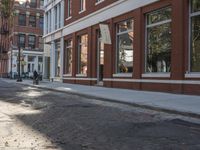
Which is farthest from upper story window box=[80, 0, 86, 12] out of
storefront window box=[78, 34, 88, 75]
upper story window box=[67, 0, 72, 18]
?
upper story window box=[67, 0, 72, 18]

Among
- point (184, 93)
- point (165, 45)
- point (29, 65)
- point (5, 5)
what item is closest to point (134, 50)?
point (165, 45)

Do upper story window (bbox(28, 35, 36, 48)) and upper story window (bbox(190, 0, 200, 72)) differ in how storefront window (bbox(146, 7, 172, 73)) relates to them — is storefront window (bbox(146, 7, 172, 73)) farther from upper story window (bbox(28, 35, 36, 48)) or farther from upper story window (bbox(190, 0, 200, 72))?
upper story window (bbox(28, 35, 36, 48))

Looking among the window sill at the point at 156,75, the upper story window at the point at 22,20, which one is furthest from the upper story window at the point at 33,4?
the window sill at the point at 156,75

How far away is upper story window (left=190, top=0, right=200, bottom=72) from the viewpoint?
62.2 feet

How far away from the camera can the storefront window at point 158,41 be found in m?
21.3

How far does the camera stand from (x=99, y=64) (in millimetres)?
30750

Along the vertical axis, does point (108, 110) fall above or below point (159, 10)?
below

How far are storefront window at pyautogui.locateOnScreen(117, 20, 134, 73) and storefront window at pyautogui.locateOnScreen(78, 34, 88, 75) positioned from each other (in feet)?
21.1

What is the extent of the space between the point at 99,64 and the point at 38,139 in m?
22.3

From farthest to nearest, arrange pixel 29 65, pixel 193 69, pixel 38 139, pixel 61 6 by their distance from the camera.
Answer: pixel 29 65 < pixel 61 6 < pixel 193 69 < pixel 38 139

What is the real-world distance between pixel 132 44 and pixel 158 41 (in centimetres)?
300

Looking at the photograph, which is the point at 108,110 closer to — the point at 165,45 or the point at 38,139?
the point at 38,139

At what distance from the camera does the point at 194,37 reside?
63.2 feet

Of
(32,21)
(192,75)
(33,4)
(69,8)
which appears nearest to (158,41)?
(192,75)
